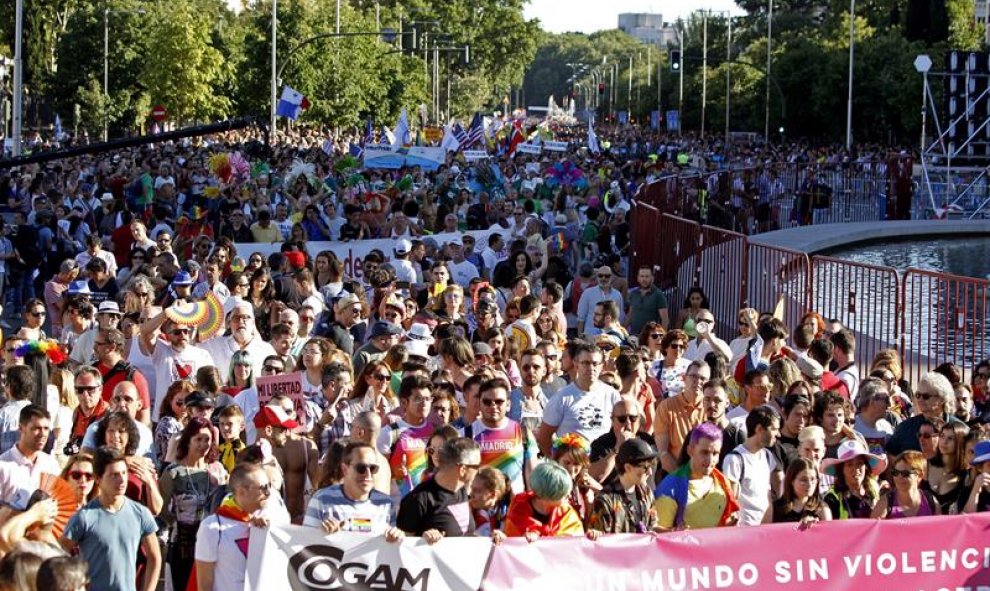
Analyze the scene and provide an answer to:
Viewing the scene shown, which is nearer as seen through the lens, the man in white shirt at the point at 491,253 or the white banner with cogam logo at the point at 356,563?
the white banner with cogam logo at the point at 356,563

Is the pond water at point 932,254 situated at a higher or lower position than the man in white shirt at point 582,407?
lower

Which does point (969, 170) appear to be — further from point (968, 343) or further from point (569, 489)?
point (569, 489)

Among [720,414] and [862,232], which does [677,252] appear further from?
[862,232]

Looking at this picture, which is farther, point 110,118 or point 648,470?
point 110,118

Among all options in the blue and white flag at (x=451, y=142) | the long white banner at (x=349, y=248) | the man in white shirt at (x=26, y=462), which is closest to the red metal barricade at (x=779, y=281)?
the long white banner at (x=349, y=248)

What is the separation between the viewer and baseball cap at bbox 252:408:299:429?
369 inches

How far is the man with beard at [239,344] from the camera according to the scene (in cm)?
1236

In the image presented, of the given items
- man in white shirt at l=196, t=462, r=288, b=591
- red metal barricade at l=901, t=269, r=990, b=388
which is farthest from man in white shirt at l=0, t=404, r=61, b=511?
red metal barricade at l=901, t=269, r=990, b=388

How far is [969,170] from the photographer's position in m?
42.2

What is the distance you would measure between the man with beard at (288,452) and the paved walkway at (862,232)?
84.2ft

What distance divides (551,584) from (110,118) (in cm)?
7335

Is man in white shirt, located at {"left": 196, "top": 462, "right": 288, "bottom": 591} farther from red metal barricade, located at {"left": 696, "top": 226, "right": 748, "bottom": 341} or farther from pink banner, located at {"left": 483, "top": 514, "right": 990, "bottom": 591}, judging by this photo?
red metal barricade, located at {"left": 696, "top": 226, "right": 748, "bottom": 341}

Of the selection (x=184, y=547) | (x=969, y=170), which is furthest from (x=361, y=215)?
(x=969, y=170)

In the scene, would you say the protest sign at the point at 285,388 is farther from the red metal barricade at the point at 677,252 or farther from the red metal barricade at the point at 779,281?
the red metal barricade at the point at 677,252
